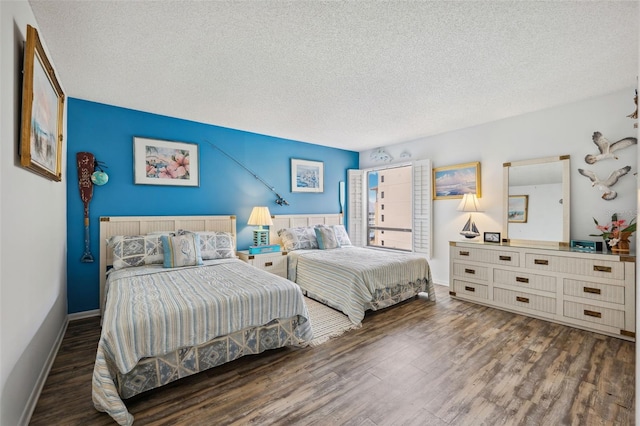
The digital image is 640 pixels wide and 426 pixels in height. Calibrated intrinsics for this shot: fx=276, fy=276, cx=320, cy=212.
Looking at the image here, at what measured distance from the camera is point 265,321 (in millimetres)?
2281

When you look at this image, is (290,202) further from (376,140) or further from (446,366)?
(446,366)

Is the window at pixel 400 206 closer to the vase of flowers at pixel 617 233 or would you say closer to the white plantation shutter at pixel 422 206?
the white plantation shutter at pixel 422 206

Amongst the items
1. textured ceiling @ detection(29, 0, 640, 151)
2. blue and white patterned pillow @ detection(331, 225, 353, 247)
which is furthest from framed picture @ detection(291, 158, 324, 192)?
textured ceiling @ detection(29, 0, 640, 151)

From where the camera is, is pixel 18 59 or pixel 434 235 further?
pixel 434 235

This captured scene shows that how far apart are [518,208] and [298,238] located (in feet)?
10.3

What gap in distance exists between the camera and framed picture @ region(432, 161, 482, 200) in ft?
13.6

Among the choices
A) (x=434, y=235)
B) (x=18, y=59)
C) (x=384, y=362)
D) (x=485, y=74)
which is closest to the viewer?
(x=18, y=59)

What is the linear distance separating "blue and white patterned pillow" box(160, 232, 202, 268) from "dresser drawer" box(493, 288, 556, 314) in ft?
11.9

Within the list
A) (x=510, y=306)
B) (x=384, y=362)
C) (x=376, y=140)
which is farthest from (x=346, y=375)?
(x=376, y=140)

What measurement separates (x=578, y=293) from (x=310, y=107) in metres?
3.55

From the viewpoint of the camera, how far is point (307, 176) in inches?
202

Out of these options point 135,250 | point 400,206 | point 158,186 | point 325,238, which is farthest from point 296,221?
point 400,206

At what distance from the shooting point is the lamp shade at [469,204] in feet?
13.1

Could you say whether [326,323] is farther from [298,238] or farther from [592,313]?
[592,313]
